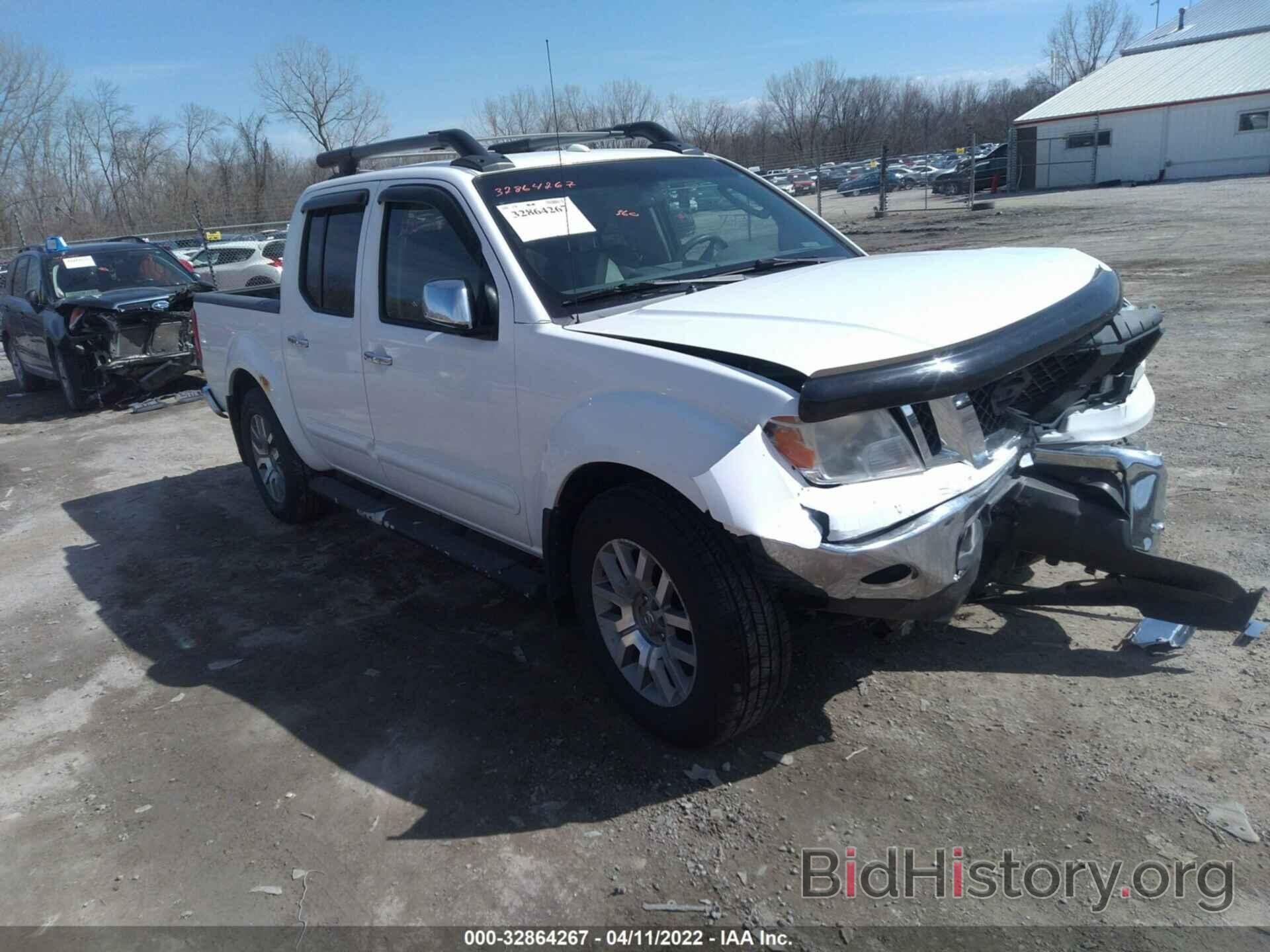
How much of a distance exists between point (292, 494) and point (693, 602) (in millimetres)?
3767

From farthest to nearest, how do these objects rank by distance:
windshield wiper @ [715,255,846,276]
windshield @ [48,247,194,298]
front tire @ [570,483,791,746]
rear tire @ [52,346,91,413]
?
windshield @ [48,247,194,298] < rear tire @ [52,346,91,413] < windshield wiper @ [715,255,846,276] < front tire @ [570,483,791,746]

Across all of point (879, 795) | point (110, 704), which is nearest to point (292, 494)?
point (110, 704)

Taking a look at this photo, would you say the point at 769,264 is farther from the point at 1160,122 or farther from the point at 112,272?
the point at 1160,122

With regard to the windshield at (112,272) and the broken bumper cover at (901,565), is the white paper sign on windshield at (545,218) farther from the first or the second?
the windshield at (112,272)

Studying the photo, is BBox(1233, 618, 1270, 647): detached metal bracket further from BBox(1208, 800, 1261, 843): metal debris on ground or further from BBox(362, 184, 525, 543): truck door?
BBox(362, 184, 525, 543): truck door

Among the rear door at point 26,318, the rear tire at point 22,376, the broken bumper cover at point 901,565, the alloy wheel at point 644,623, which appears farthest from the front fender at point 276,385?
the rear tire at point 22,376

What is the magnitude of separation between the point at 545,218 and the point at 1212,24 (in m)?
61.8

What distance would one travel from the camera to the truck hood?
9.10ft

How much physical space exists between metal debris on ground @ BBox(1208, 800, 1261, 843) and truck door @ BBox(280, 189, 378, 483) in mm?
3743

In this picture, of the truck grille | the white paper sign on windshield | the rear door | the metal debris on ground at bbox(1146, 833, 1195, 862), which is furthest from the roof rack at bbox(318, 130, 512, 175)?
the rear door

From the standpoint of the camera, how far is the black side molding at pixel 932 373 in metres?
2.61

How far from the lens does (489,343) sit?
3.66 metres

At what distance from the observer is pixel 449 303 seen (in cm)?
359

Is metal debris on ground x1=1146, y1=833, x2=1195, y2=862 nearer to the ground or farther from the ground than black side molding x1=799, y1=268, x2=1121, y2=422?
nearer to the ground
